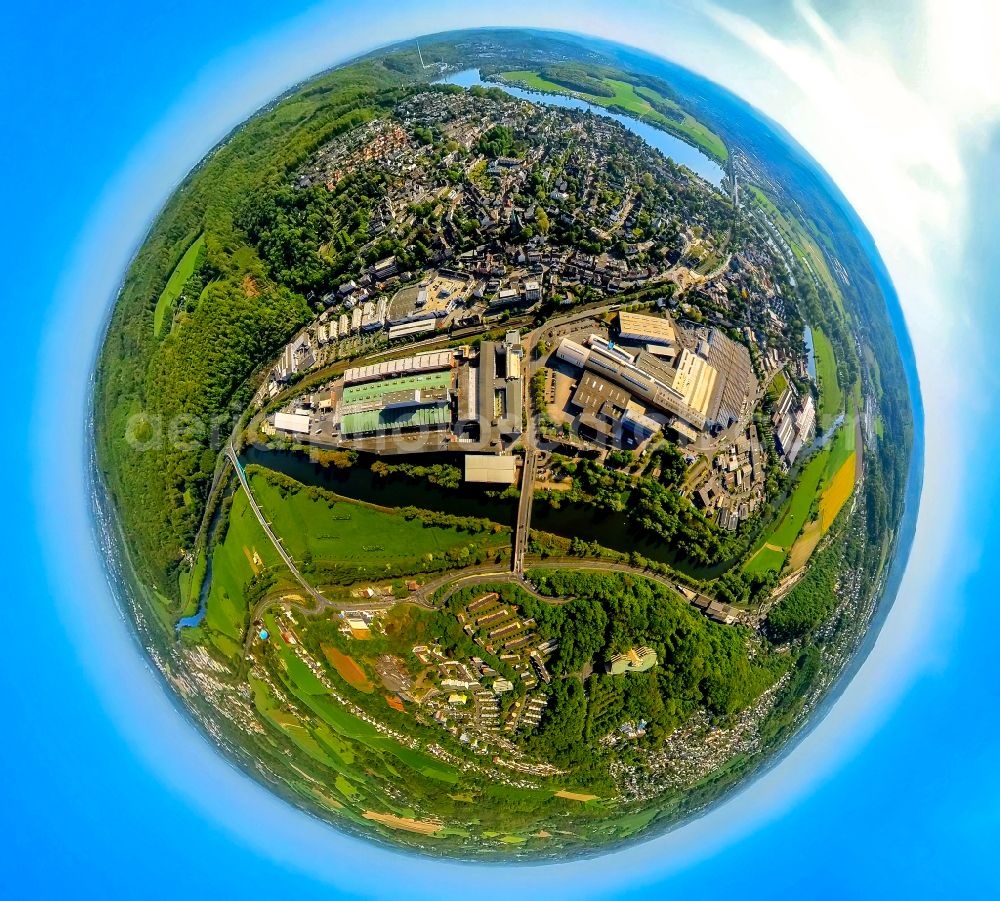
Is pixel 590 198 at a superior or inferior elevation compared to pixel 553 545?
superior

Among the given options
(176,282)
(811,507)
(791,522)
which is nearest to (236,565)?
(176,282)

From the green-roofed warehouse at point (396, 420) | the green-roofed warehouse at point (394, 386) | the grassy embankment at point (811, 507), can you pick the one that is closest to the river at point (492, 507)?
the green-roofed warehouse at point (396, 420)

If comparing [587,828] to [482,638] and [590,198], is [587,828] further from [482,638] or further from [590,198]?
[590,198]

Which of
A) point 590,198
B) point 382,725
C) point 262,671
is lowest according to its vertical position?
point 382,725

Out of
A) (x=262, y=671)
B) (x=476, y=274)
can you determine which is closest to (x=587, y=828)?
(x=262, y=671)

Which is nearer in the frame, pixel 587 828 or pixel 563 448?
pixel 563 448

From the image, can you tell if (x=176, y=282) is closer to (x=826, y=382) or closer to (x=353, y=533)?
(x=353, y=533)
